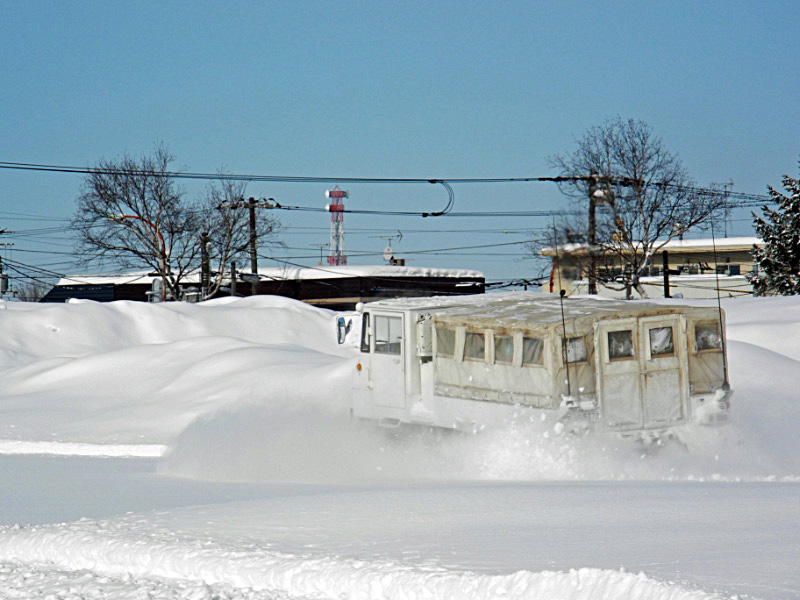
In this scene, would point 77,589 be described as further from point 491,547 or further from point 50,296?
point 50,296

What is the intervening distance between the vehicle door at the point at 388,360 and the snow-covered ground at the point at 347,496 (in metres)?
0.68

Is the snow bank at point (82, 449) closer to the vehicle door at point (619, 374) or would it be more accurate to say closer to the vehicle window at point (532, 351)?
the vehicle window at point (532, 351)

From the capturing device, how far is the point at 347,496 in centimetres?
996

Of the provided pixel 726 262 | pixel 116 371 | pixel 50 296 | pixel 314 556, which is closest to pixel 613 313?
pixel 314 556

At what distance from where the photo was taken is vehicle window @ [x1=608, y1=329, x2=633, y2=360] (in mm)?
12985

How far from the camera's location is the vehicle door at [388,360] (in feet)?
48.6

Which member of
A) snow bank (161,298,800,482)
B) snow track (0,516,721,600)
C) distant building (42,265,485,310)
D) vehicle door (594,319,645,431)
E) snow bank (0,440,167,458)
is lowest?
snow bank (0,440,167,458)

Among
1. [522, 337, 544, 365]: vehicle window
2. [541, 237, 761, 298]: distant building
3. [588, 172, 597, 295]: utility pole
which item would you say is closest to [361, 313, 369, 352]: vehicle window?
[522, 337, 544, 365]: vehicle window

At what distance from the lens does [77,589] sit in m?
6.96

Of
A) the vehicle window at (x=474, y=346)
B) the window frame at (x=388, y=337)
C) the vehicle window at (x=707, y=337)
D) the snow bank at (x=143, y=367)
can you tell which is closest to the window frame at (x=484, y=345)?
the vehicle window at (x=474, y=346)

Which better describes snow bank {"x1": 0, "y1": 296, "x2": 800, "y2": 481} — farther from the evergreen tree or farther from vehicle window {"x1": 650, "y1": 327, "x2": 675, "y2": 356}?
the evergreen tree

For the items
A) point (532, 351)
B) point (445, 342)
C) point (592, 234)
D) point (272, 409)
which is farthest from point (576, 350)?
point (592, 234)

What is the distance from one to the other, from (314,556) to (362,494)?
9.28 feet

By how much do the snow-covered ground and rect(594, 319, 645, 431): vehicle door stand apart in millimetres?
388
